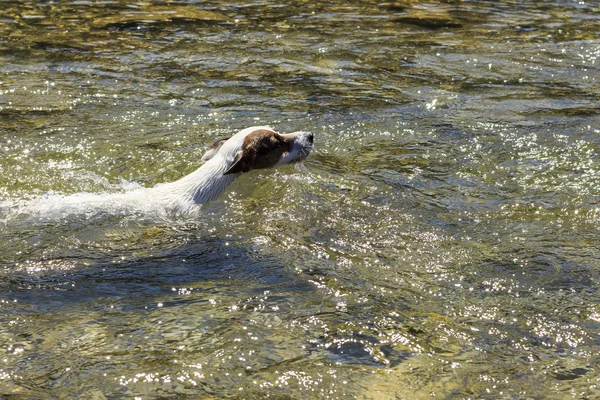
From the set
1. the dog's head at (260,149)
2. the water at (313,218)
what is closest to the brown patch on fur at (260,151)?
the dog's head at (260,149)

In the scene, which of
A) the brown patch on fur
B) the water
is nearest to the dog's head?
the brown patch on fur

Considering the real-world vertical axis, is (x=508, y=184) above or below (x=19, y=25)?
below

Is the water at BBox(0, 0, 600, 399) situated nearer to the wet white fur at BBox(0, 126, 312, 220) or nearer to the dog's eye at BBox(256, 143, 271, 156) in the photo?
the wet white fur at BBox(0, 126, 312, 220)

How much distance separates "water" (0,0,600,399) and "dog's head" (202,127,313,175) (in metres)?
0.28

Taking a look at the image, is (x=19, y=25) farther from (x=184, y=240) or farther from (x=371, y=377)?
(x=371, y=377)

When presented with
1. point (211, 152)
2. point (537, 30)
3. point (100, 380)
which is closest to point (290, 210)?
point (211, 152)

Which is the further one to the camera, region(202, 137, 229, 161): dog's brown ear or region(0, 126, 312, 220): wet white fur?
region(202, 137, 229, 161): dog's brown ear

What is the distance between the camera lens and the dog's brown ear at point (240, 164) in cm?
711

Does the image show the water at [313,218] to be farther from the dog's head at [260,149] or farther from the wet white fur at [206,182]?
the dog's head at [260,149]

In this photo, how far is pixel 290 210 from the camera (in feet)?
23.6

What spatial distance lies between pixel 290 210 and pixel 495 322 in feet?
8.44

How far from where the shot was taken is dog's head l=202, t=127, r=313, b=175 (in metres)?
7.24

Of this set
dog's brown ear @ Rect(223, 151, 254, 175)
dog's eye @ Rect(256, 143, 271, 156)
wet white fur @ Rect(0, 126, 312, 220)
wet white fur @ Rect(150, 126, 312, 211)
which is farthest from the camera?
dog's eye @ Rect(256, 143, 271, 156)

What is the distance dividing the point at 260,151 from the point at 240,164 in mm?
270
